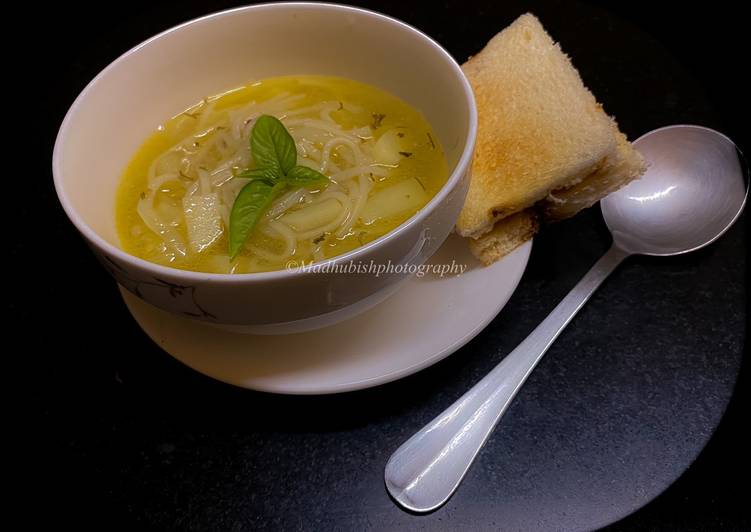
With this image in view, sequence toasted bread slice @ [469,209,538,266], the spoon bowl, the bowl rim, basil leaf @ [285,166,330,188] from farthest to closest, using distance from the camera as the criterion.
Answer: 1. the spoon bowl
2. toasted bread slice @ [469,209,538,266]
3. basil leaf @ [285,166,330,188]
4. the bowl rim

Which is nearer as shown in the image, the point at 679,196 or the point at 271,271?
the point at 271,271

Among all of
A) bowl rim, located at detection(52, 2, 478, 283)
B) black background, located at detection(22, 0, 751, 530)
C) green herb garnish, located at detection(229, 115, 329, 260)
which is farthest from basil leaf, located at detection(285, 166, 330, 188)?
black background, located at detection(22, 0, 751, 530)

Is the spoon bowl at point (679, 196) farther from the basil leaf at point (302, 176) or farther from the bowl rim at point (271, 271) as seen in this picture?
the basil leaf at point (302, 176)

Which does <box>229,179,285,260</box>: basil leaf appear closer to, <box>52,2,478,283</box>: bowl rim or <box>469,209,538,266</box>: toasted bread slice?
<box>52,2,478,283</box>: bowl rim

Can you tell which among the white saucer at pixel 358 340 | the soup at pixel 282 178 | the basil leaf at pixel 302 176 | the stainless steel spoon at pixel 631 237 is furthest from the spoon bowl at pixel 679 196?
the basil leaf at pixel 302 176

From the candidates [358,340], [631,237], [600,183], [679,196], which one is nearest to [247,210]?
[358,340]

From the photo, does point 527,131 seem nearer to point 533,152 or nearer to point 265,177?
point 533,152
